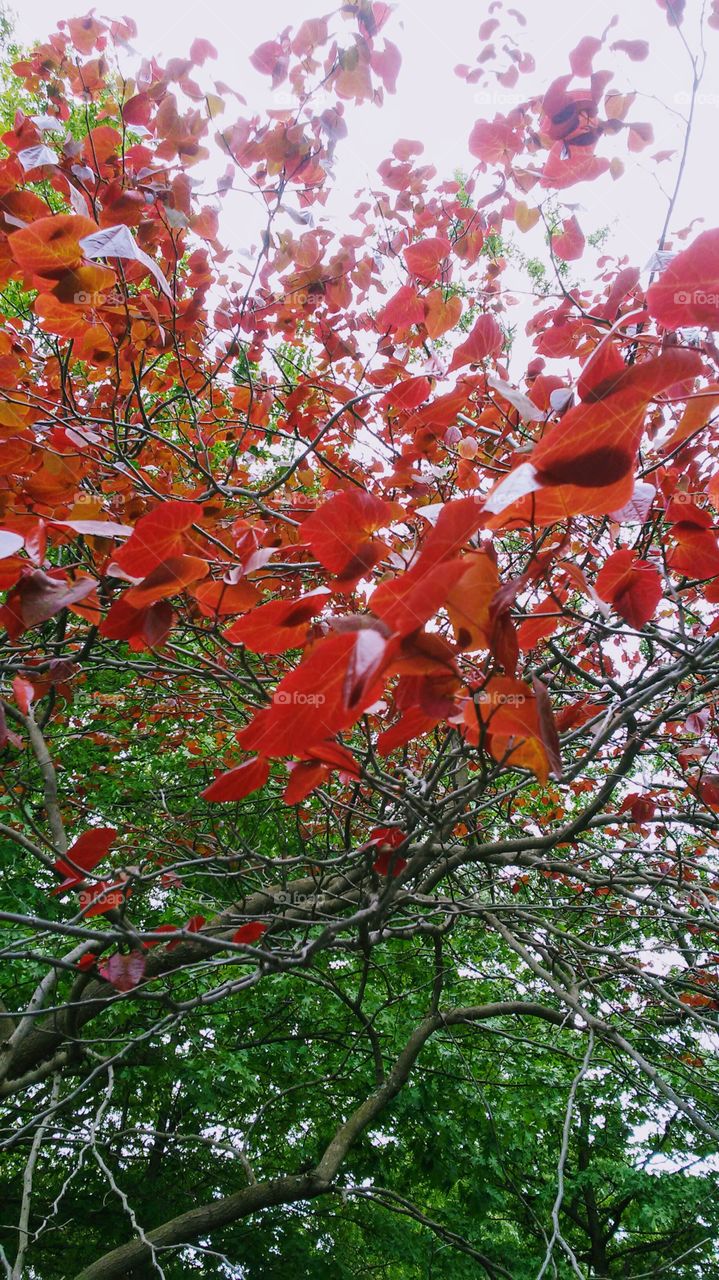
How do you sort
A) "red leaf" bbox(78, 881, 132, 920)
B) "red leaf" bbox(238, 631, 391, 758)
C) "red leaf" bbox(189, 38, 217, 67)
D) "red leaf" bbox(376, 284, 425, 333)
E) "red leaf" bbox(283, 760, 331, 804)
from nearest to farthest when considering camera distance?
"red leaf" bbox(238, 631, 391, 758), "red leaf" bbox(283, 760, 331, 804), "red leaf" bbox(78, 881, 132, 920), "red leaf" bbox(376, 284, 425, 333), "red leaf" bbox(189, 38, 217, 67)

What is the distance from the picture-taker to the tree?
0.72 meters

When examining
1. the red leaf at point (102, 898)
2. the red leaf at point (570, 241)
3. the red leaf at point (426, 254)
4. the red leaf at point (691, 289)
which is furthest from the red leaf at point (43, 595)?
the red leaf at point (570, 241)

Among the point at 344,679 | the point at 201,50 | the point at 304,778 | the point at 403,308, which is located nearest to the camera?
the point at 344,679

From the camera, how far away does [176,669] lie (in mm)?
1673

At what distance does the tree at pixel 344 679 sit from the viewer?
0.72 m

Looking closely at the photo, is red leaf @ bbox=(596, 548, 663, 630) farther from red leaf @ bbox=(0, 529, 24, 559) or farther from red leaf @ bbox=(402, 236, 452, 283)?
red leaf @ bbox=(402, 236, 452, 283)

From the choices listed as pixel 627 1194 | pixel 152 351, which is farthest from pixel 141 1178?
pixel 152 351

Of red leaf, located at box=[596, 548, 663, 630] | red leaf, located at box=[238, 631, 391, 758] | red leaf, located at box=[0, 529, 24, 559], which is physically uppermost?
red leaf, located at box=[596, 548, 663, 630]

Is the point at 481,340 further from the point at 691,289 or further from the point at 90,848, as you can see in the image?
the point at 90,848

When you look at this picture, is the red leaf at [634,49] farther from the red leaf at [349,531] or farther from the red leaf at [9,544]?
the red leaf at [9,544]

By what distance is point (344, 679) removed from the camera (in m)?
0.47

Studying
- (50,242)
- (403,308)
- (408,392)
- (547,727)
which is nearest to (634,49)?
(403,308)

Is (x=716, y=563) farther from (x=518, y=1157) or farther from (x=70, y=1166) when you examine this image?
(x=70, y=1166)

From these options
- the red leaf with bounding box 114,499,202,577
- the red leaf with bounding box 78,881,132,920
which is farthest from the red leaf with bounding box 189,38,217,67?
the red leaf with bounding box 78,881,132,920
